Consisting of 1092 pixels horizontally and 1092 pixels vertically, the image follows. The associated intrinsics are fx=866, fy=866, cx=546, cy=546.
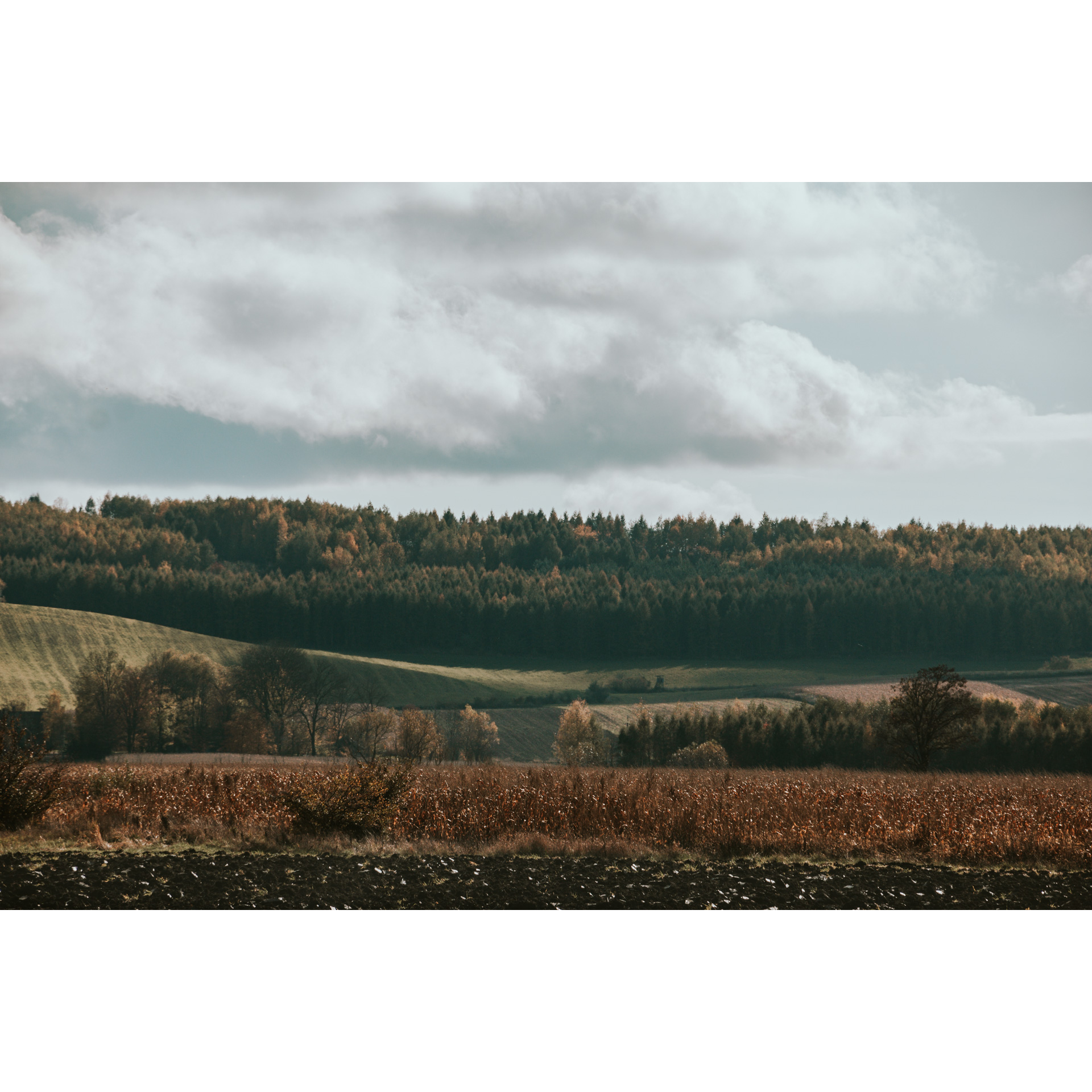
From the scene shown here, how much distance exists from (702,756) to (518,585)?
75413 mm

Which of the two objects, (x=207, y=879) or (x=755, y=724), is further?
(x=755, y=724)

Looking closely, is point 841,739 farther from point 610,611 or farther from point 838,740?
point 610,611

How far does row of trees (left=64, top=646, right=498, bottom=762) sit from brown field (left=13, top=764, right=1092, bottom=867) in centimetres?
3710

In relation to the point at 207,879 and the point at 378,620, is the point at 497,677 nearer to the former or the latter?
the point at 378,620

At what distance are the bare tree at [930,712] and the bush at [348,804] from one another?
2398 centimetres

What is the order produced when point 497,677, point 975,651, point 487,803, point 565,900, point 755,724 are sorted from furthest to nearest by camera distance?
point 975,651, point 497,677, point 755,724, point 487,803, point 565,900

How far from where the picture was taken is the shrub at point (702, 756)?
45.2 metres

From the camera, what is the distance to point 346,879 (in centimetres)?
915

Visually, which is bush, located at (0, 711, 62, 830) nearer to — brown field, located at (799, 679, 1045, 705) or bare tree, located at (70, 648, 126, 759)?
bare tree, located at (70, 648, 126, 759)

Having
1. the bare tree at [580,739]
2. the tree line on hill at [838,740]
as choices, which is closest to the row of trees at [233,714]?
the bare tree at [580,739]

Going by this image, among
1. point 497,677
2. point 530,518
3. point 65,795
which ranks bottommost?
point 497,677

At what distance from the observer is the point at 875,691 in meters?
86.8

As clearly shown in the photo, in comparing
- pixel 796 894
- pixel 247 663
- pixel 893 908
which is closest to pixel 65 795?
pixel 796 894

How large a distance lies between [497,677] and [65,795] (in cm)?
8428
